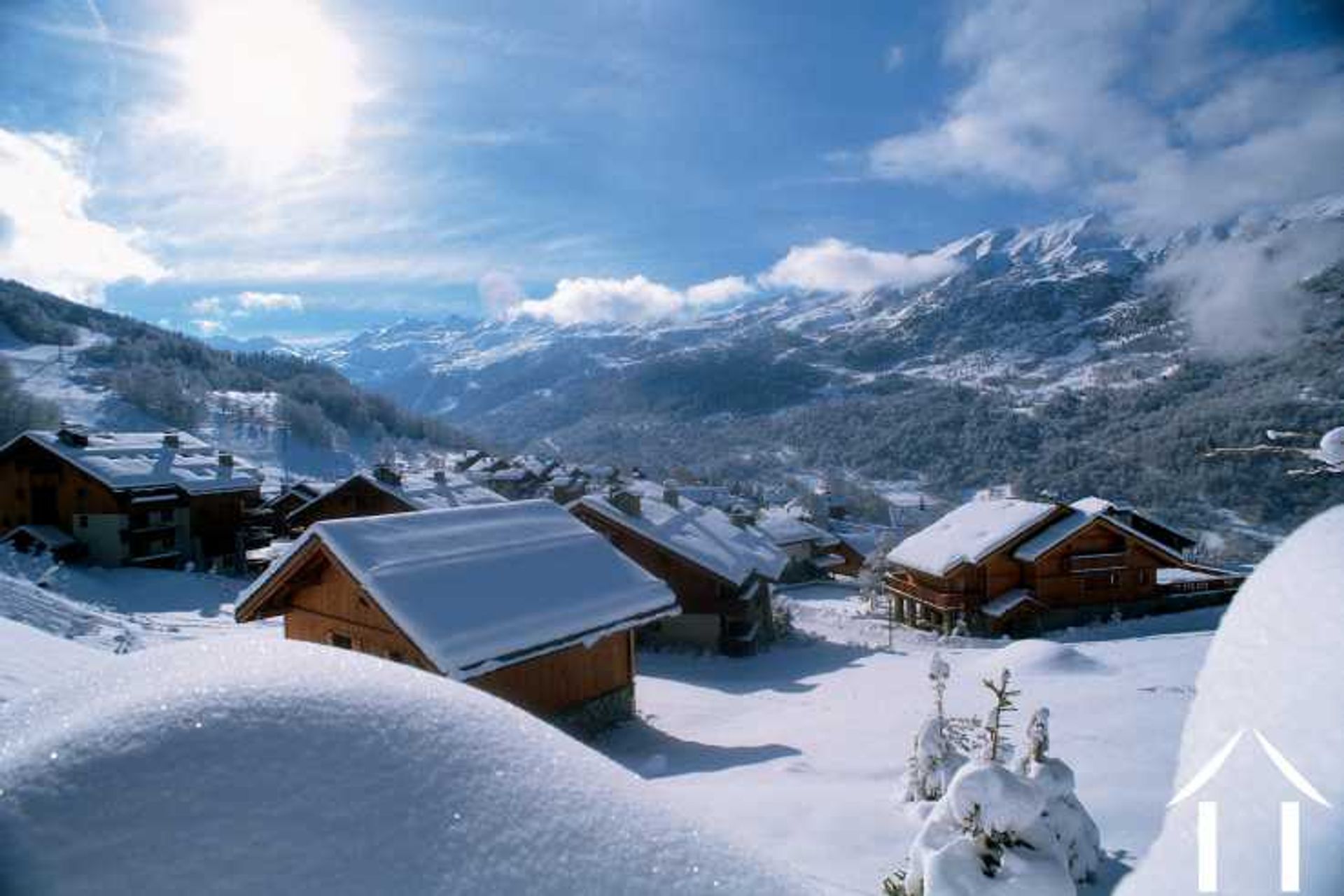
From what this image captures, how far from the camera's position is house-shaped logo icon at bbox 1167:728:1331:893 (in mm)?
949

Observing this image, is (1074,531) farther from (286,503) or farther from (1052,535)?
(286,503)

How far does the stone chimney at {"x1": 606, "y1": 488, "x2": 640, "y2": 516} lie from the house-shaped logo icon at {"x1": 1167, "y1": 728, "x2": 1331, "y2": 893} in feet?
98.6

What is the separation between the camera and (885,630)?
36031mm

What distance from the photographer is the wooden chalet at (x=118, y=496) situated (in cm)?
3800

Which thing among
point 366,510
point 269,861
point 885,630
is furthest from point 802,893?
point 366,510

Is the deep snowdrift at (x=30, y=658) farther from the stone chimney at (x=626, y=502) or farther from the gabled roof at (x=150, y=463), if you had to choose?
the gabled roof at (x=150, y=463)

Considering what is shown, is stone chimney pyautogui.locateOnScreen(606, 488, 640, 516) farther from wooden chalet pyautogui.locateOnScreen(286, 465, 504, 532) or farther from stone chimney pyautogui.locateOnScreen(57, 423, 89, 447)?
stone chimney pyautogui.locateOnScreen(57, 423, 89, 447)

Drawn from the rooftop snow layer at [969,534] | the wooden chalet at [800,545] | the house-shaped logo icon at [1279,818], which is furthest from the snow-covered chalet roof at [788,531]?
the house-shaped logo icon at [1279,818]

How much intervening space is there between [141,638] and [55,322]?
169 metres

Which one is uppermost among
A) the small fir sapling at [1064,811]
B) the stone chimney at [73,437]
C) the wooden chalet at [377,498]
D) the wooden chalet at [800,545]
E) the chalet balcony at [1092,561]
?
the stone chimney at [73,437]

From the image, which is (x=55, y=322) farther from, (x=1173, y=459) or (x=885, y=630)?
(x=1173, y=459)

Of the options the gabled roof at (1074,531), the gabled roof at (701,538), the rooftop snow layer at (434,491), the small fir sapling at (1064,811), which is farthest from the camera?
the rooftop snow layer at (434,491)

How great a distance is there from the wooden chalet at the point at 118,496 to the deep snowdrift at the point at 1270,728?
46.4 metres

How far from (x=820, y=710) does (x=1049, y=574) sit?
72.7 feet
